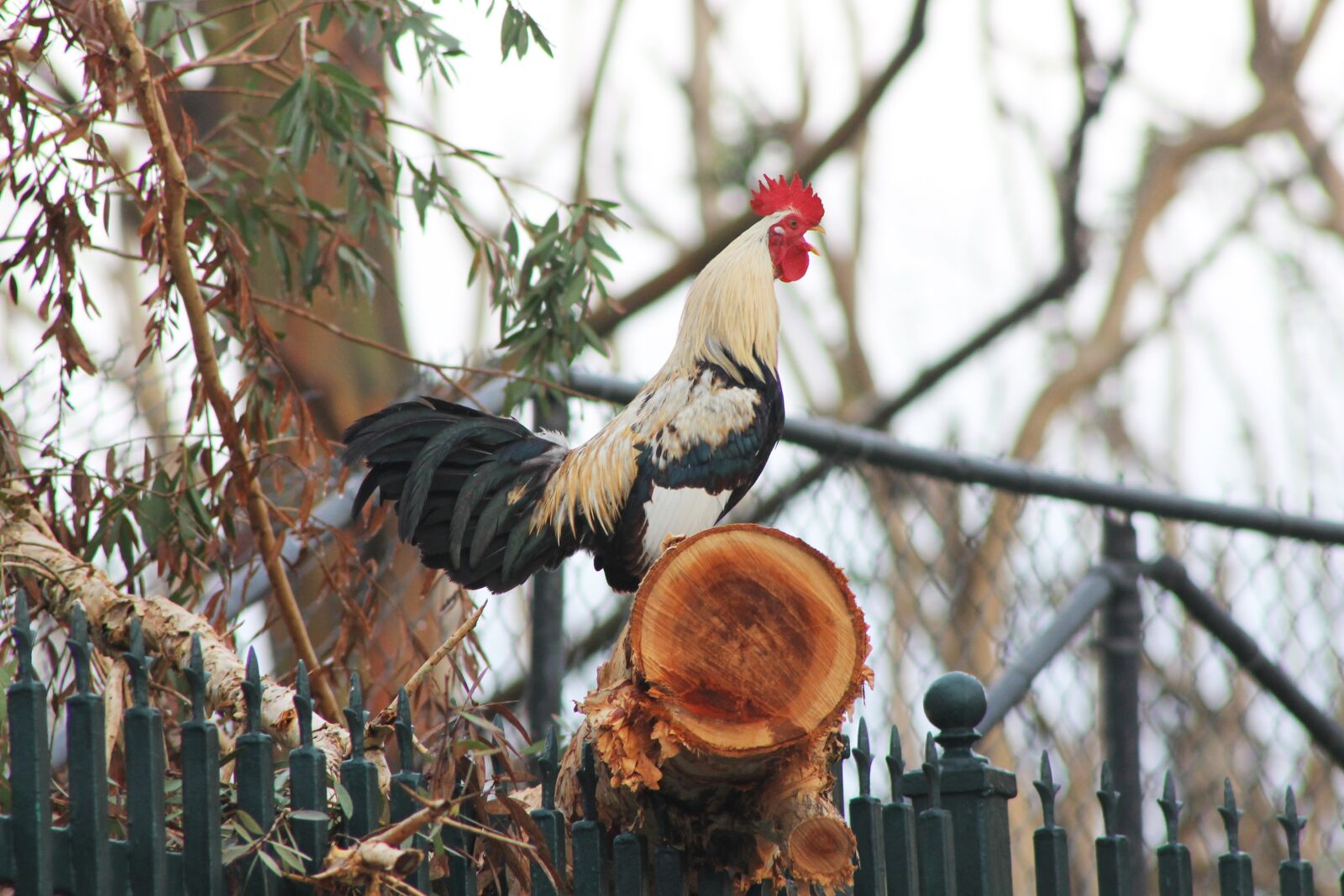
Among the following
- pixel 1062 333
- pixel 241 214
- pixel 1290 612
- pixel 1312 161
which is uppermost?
pixel 1312 161

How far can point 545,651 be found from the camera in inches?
146

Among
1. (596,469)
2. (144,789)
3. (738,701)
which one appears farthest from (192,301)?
(738,701)

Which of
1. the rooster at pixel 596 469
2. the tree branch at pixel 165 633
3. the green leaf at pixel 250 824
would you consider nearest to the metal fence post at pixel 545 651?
the rooster at pixel 596 469

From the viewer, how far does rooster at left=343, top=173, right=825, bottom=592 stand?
11.5ft

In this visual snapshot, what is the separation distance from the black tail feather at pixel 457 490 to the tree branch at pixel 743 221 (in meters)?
2.38

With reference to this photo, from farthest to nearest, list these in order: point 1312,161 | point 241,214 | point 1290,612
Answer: point 1312,161 → point 1290,612 → point 241,214

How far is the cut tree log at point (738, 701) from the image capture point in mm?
1996

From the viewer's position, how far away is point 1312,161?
43.1ft

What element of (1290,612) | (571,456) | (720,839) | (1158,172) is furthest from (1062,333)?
(720,839)

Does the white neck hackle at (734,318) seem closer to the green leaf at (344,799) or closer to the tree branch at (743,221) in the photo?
the green leaf at (344,799)

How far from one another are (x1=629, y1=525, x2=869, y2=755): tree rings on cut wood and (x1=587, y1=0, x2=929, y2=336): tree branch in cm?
390

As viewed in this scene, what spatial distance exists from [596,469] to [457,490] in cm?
32

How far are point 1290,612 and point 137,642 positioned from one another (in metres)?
3.82

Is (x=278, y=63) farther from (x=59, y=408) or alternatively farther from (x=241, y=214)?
(x=59, y=408)
